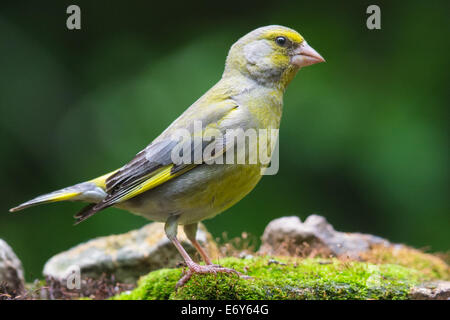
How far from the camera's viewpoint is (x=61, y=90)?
20.1ft

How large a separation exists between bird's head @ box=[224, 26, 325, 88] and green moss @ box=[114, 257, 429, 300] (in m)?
1.24

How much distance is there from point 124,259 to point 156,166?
1053mm

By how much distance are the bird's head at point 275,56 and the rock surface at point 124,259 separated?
4.51 feet

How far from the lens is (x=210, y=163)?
3326mm

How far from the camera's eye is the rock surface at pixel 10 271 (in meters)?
3.66

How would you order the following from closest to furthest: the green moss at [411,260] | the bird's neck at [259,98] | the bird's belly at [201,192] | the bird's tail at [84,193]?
the bird's belly at [201,192] → the bird's neck at [259,98] → the bird's tail at [84,193] → the green moss at [411,260]

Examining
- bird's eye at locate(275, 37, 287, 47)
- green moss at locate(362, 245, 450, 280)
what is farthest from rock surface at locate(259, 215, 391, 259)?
bird's eye at locate(275, 37, 287, 47)

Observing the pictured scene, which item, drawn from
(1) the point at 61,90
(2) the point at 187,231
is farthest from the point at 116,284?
(1) the point at 61,90

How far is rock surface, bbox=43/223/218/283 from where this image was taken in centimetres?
414

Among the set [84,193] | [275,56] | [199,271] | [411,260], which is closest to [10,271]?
[84,193]

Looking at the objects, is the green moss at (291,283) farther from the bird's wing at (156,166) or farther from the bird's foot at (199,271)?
the bird's wing at (156,166)

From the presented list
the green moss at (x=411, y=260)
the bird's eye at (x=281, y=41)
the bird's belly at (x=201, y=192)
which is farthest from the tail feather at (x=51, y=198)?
the green moss at (x=411, y=260)

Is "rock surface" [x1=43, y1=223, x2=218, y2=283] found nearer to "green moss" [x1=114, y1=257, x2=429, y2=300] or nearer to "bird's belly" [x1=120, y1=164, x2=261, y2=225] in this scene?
"green moss" [x1=114, y1=257, x2=429, y2=300]
